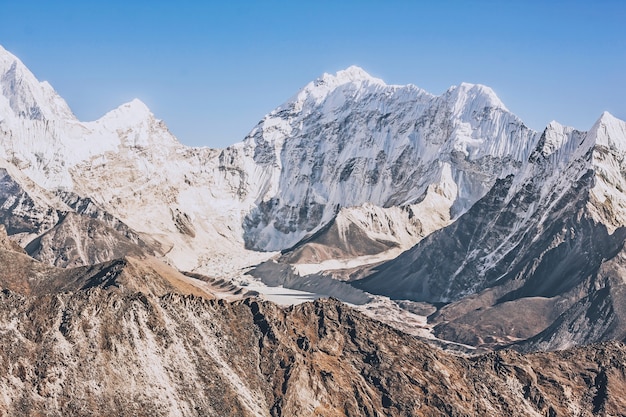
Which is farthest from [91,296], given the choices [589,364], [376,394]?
[589,364]

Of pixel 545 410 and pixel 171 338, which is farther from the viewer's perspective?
pixel 545 410

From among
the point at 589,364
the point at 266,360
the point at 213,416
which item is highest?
the point at 589,364

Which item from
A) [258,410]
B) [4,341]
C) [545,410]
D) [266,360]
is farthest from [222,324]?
[545,410]

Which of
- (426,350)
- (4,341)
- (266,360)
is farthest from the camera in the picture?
(426,350)

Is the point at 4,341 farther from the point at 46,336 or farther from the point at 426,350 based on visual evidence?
the point at 426,350

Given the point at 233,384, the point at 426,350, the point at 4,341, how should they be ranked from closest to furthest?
1. the point at 4,341
2. the point at 233,384
3. the point at 426,350

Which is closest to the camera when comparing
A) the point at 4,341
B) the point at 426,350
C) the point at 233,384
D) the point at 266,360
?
the point at 4,341

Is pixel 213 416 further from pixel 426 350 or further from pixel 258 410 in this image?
pixel 426 350

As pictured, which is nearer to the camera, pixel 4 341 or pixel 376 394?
pixel 4 341

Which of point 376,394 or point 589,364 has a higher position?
point 589,364
